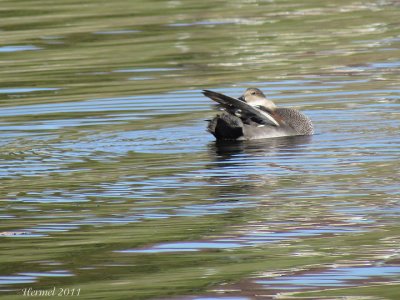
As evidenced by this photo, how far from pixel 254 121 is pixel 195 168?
165 cm

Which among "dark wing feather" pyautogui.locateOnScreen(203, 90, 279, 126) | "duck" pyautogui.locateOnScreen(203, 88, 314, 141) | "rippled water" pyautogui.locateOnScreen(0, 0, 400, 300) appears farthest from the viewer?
"duck" pyautogui.locateOnScreen(203, 88, 314, 141)

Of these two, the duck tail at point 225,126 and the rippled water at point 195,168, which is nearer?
the rippled water at point 195,168

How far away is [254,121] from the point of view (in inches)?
471

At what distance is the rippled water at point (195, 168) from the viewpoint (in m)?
6.80

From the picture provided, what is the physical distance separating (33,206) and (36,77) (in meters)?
8.34

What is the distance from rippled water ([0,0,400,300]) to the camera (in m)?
6.80

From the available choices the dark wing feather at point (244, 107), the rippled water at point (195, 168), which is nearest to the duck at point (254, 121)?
the dark wing feather at point (244, 107)

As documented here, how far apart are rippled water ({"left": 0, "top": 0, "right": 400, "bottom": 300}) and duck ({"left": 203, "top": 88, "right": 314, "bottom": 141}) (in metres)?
0.16

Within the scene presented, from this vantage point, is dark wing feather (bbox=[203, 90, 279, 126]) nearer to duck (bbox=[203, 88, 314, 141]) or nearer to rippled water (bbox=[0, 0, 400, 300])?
duck (bbox=[203, 88, 314, 141])

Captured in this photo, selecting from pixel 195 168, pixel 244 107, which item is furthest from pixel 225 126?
pixel 195 168

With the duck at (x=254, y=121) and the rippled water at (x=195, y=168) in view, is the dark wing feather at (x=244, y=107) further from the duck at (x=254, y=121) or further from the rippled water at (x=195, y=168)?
the rippled water at (x=195, y=168)

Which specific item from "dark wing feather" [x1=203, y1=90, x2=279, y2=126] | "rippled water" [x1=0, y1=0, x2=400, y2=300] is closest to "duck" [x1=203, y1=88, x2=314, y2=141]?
"dark wing feather" [x1=203, y1=90, x2=279, y2=126]

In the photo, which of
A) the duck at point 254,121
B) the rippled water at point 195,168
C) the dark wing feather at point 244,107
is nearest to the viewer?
the rippled water at point 195,168

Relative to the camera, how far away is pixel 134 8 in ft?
83.3
